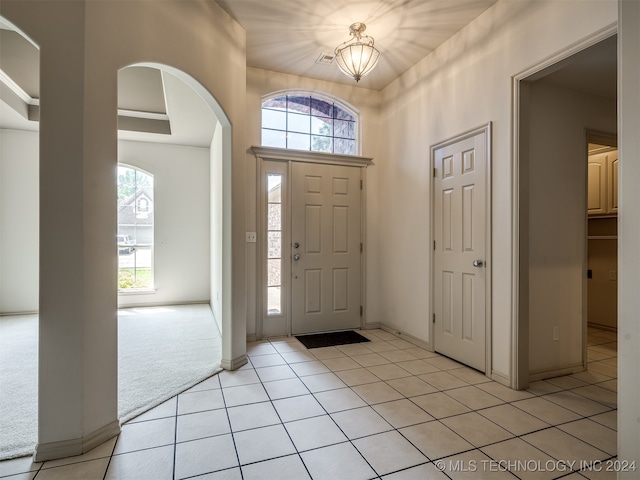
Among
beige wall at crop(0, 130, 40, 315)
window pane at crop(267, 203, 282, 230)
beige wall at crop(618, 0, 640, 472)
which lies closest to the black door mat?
window pane at crop(267, 203, 282, 230)

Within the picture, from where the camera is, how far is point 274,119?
4172 millimetres

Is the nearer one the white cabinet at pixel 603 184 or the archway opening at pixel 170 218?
the archway opening at pixel 170 218

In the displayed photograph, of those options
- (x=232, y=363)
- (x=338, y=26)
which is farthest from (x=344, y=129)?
(x=232, y=363)

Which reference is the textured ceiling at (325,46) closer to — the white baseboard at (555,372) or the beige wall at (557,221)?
the beige wall at (557,221)

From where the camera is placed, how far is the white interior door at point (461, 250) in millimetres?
3027

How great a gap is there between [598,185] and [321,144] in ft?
12.5

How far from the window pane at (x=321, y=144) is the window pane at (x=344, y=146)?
9 cm

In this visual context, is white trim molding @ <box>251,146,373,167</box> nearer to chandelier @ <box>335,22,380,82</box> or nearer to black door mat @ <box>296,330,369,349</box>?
chandelier @ <box>335,22,380,82</box>

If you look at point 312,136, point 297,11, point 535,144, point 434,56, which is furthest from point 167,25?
point 535,144

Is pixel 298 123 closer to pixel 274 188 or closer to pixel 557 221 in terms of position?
pixel 274 188

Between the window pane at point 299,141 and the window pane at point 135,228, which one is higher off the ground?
the window pane at point 299,141

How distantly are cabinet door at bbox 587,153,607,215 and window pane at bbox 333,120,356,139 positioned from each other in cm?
325

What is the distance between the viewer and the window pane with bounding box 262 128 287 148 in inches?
162

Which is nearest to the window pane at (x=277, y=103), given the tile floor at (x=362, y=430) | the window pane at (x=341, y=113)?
the window pane at (x=341, y=113)
